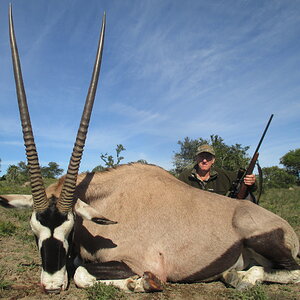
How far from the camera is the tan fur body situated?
3.88 m

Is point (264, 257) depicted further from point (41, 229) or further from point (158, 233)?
point (41, 229)

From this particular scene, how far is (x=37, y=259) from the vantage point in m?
4.85

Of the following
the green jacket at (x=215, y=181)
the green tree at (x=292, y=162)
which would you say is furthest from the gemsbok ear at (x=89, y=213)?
the green tree at (x=292, y=162)

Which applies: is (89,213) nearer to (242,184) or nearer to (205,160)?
(242,184)

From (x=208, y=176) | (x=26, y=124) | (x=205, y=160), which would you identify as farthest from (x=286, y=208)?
(x=26, y=124)

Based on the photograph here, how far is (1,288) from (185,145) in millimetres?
44770

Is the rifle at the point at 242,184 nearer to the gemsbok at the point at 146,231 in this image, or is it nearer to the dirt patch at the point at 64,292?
the gemsbok at the point at 146,231

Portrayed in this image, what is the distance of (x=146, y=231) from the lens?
12.9 feet

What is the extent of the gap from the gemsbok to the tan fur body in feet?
0.04

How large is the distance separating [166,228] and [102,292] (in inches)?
44.9

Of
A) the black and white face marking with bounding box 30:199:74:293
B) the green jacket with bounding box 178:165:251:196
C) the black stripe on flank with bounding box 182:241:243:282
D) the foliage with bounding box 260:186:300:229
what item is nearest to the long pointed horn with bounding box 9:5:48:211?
the black and white face marking with bounding box 30:199:74:293

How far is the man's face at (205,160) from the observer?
678 centimetres

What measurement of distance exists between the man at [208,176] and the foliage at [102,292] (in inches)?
154

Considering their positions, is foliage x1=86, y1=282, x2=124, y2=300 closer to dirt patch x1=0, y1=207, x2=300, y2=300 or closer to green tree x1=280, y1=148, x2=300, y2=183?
dirt patch x1=0, y1=207, x2=300, y2=300
